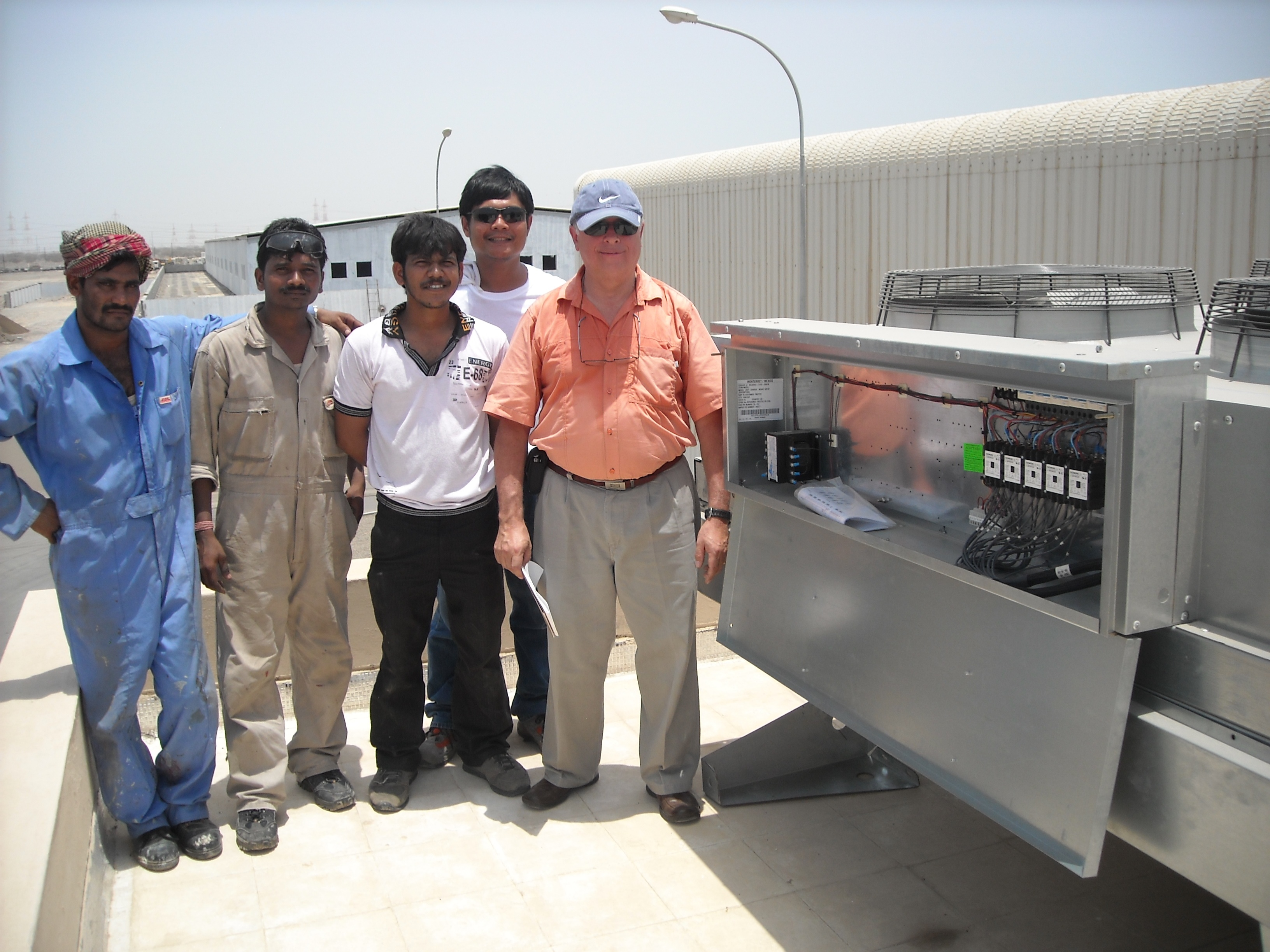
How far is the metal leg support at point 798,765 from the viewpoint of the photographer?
3.58m

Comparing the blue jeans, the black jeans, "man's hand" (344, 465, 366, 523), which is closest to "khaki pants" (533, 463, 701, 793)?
the black jeans

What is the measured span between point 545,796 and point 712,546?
3.46 ft

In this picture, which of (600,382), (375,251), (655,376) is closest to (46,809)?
(600,382)

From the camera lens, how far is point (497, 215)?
3717 millimetres

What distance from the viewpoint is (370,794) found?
3.53m

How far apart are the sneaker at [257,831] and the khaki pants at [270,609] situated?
0.02m

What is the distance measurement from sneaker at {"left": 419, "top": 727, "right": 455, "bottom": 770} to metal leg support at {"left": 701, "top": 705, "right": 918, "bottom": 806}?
962 millimetres

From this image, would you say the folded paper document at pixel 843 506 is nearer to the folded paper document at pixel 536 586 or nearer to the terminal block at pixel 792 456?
the terminal block at pixel 792 456

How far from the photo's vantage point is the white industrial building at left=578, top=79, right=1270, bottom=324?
9.16m

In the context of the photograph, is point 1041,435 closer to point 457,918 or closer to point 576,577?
point 576,577

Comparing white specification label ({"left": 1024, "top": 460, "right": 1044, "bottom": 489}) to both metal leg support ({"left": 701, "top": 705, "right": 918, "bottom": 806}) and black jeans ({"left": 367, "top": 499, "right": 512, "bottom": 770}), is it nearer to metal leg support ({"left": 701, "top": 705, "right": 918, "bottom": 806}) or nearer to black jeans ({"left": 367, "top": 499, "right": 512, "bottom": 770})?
metal leg support ({"left": 701, "top": 705, "right": 918, "bottom": 806})

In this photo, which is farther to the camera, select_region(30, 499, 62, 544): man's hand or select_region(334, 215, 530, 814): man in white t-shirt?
select_region(334, 215, 530, 814): man in white t-shirt

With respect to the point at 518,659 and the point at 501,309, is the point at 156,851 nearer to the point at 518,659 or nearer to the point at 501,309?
the point at 518,659

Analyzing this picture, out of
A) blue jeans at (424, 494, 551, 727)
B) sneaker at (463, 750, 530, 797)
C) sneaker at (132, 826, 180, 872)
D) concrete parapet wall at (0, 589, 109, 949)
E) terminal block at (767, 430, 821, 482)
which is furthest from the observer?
blue jeans at (424, 494, 551, 727)
